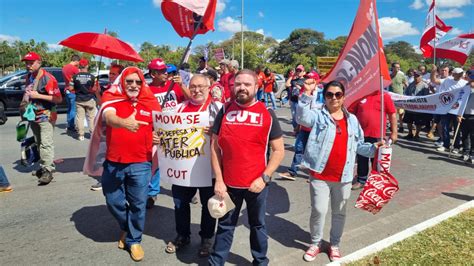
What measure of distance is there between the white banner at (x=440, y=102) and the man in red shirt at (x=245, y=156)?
22.2 feet

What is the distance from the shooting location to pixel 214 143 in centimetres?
292

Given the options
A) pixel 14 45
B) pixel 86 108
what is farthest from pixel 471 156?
pixel 14 45

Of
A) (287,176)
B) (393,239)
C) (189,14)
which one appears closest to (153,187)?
(189,14)

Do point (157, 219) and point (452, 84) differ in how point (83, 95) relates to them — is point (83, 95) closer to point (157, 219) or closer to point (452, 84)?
point (157, 219)

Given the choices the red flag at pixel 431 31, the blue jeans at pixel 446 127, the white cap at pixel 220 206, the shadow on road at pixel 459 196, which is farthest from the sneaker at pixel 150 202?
the red flag at pixel 431 31

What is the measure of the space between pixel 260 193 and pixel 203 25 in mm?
2115

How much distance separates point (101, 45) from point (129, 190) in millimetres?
3179

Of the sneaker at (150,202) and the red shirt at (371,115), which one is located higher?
the red shirt at (371,115)

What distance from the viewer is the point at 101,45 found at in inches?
217

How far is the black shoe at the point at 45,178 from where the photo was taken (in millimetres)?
5523

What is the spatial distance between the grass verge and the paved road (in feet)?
1.17

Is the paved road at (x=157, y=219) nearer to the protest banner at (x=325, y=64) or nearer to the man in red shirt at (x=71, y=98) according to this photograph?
the man in red shirt at (x=71, y=98)

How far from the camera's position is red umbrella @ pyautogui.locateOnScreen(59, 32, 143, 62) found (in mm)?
5492

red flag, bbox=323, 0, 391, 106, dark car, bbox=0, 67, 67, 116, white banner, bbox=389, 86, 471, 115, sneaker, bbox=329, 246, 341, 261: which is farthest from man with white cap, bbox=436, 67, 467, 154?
dark car, bbox=0, 67, 67, 116
